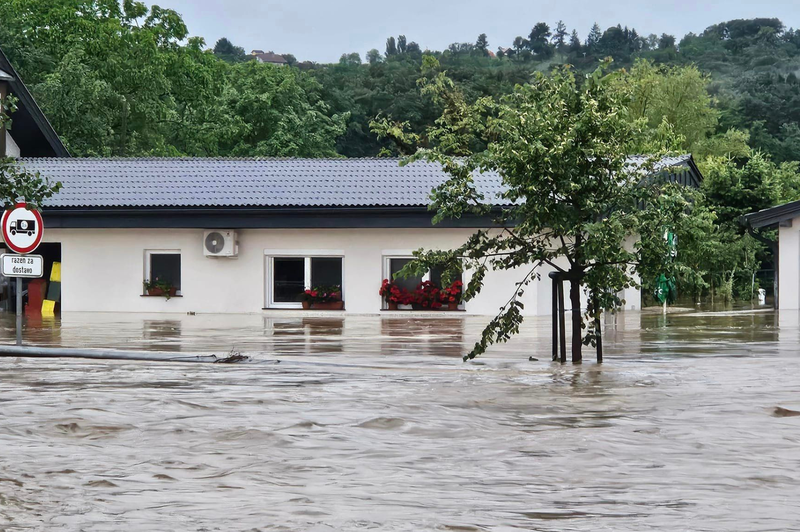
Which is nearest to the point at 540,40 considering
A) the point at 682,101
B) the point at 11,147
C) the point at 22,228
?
the point at 682,101

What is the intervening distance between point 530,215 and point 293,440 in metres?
7.02

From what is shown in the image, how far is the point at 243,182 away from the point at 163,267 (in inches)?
126

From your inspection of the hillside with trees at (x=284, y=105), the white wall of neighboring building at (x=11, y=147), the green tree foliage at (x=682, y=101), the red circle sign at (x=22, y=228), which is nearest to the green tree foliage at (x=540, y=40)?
the hillside with trees at (x=284, y=105)

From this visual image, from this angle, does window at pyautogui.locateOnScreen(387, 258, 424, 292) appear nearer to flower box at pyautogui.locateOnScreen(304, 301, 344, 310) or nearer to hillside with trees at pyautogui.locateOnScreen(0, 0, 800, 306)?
flower box at pyautogui.locateOnScreen(304, 301, 344, 310)

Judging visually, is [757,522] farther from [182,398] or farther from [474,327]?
[474,327]

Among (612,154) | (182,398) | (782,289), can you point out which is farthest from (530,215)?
(782,289)

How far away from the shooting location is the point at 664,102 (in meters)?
69.6

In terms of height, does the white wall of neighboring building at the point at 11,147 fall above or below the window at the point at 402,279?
above

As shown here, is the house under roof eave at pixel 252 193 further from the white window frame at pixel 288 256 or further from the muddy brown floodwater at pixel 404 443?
the muddy brown floodwater at pixel 404 443

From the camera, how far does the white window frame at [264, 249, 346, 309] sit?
33.6 metres

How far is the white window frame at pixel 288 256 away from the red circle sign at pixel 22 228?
504 inches

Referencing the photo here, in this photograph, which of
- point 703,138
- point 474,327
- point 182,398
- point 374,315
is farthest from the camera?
point 703,138

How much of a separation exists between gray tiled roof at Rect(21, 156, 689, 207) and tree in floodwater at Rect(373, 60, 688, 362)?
14340 millimetres

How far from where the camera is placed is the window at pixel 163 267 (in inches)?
1352
